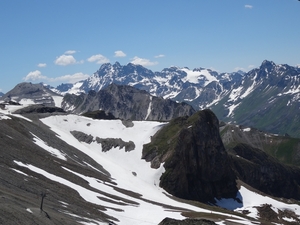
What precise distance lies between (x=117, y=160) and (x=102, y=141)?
13.9 meters

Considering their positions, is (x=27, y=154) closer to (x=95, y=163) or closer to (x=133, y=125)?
(x=95, y=163)

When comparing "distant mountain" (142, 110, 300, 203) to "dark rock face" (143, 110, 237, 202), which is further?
"distant mountain" (142, 110, 300, 203)

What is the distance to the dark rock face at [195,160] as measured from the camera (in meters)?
127

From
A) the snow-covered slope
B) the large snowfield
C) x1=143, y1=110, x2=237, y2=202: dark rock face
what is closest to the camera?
the large snowfield

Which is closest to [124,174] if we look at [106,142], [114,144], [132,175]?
[132,175]

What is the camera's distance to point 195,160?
13638 cm

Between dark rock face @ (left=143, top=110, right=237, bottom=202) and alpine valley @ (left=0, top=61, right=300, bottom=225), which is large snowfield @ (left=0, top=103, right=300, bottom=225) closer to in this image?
alpine valley @ (left=0, top=61, right=300, bottom=225)

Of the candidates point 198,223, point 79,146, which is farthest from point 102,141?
point 198,223

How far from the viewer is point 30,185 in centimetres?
6406

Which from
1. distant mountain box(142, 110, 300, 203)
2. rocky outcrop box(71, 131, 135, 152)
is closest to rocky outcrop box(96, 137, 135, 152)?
rocky outcrop box(71, 131, 135, 152)

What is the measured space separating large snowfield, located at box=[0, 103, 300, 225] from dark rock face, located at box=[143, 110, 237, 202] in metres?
3.69

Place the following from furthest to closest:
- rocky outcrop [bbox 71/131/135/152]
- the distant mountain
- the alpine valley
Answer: rocky outcrop [bbox 71/131/135/152] → the distant mountain → the alpine valley

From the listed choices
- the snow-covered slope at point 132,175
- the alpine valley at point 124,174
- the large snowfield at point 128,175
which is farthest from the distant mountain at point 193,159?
the snow-covered slope at point 132,175

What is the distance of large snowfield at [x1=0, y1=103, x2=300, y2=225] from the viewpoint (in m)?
77.1
